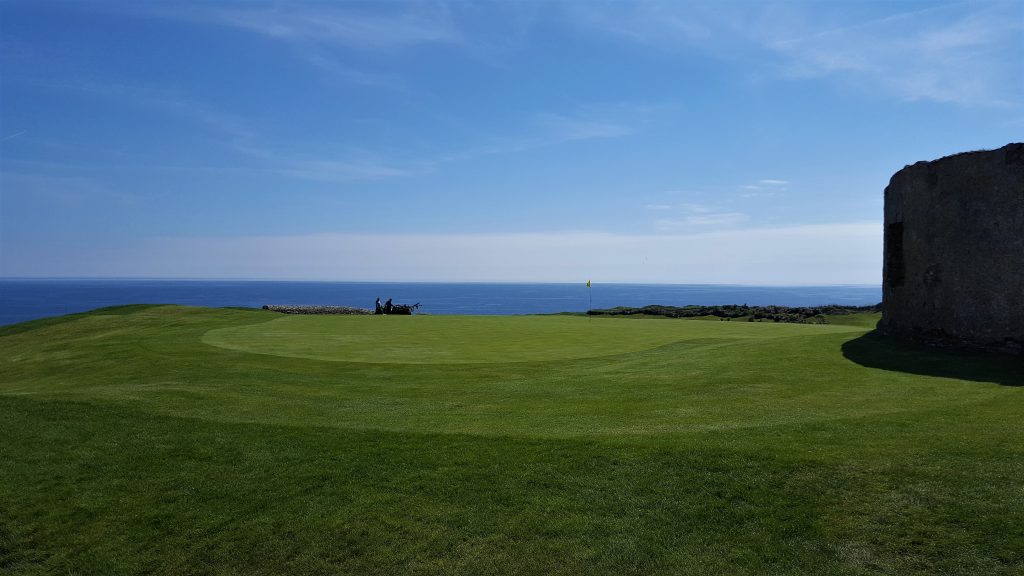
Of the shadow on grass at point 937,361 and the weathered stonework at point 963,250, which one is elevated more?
the weathered stonework at point 963,250

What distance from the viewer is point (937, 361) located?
13008 mm

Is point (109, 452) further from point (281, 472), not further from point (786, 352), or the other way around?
point (786, 352)

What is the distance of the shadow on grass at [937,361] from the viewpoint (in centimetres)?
1155

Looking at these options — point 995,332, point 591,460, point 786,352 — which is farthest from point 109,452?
point 995,332

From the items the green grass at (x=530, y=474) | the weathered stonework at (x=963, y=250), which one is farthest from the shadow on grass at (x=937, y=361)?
the weathered stonework at (x=963, y=250)

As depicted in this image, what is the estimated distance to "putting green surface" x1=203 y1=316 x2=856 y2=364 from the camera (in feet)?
55.4

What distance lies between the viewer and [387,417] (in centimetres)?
968

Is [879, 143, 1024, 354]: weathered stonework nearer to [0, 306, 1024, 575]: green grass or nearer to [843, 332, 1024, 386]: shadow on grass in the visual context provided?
[843, 332, 1024, 386]: shadow on grass

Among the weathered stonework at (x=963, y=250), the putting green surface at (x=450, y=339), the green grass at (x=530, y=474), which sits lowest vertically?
the green grass at (x=530, y=474)

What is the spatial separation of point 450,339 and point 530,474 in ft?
46.6

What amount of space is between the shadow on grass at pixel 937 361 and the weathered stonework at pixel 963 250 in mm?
616

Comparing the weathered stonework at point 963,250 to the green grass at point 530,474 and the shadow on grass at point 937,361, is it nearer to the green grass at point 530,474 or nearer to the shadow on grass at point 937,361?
the shadow on grass at point 937,361

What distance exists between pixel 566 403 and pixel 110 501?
260 inches

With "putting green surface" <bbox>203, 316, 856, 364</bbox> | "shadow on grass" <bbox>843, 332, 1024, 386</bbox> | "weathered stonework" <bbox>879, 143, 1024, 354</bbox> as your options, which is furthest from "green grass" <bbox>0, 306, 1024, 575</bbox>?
"putting green surface" <bbox>203, 316, 856, 364</bbox>
